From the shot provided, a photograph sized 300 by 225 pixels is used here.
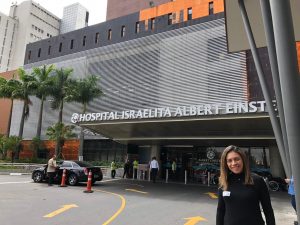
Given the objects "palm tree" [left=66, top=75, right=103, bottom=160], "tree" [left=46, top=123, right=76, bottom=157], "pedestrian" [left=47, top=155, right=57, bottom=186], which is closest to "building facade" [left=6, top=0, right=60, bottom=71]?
"tree" [left=46, top=123, right=76, bottom=157]

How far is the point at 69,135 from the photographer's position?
37.6 metres

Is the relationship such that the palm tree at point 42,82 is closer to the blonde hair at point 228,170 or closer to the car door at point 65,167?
the car door at point 65,167

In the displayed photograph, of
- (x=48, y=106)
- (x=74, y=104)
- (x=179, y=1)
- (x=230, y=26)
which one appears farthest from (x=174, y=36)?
(x=230, y=26)

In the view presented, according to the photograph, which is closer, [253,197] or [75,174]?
[253,197]

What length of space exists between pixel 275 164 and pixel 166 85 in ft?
54.2

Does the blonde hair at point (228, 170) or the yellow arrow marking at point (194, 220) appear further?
the yellow arrow marking at point (194, 220)

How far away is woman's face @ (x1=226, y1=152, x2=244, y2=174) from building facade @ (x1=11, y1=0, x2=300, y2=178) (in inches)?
518

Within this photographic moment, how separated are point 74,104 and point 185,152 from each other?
20547mm

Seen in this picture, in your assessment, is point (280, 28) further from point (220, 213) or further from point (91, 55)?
point (91, 55)

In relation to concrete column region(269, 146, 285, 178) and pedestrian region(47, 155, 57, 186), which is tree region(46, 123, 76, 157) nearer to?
pedestrian region(47, 155, 57, 186)

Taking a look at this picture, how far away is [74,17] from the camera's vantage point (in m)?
124

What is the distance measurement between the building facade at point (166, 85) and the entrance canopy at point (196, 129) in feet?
0.23

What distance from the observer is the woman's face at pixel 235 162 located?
313 cm

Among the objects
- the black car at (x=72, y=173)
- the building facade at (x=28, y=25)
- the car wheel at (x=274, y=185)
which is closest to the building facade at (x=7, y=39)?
the building facade at (x=28, y=25)
